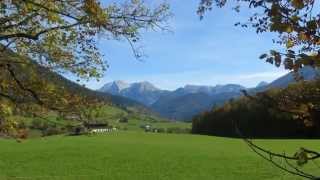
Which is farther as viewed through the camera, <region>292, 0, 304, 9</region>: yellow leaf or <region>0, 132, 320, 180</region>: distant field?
<region>0, 132, 320, 180</region>: distant field

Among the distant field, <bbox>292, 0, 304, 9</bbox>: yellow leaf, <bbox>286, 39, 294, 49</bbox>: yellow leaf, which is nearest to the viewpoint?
<bbox>292, 0, 304, 9</bbox>: yellow leaf

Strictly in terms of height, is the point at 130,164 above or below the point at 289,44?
below

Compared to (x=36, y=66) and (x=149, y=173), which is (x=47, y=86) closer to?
(x=36, y=66)

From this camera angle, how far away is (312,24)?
4.01 metres

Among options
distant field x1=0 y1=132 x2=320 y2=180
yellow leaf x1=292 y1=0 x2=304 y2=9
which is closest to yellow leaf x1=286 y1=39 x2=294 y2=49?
yellow leaf x1=292 y1=0 x2=304 y2=9

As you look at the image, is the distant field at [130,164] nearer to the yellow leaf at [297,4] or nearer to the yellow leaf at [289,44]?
the yellow leaf at [289,44]

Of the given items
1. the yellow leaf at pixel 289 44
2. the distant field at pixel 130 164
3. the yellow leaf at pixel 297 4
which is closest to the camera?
the yellow leaf at pixel 297 4

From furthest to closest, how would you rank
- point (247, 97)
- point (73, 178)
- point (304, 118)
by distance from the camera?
point (73, 178)
point (304, 118)
point (247, 97)

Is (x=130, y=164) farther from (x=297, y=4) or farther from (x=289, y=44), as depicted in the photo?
(x=297, y=4)

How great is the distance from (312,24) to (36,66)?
1199 cm

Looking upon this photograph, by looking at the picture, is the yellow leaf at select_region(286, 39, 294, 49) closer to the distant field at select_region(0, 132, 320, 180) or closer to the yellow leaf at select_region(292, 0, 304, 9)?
the yellow leaf at select_region(292, 0, 304, 9)

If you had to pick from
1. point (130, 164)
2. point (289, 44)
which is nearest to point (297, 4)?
point (289, 44)

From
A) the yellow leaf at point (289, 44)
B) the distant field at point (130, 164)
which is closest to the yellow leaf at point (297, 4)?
the yellow leaf at point (289, 44)

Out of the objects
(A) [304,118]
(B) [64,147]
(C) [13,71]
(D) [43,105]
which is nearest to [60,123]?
(D) [43,105]
